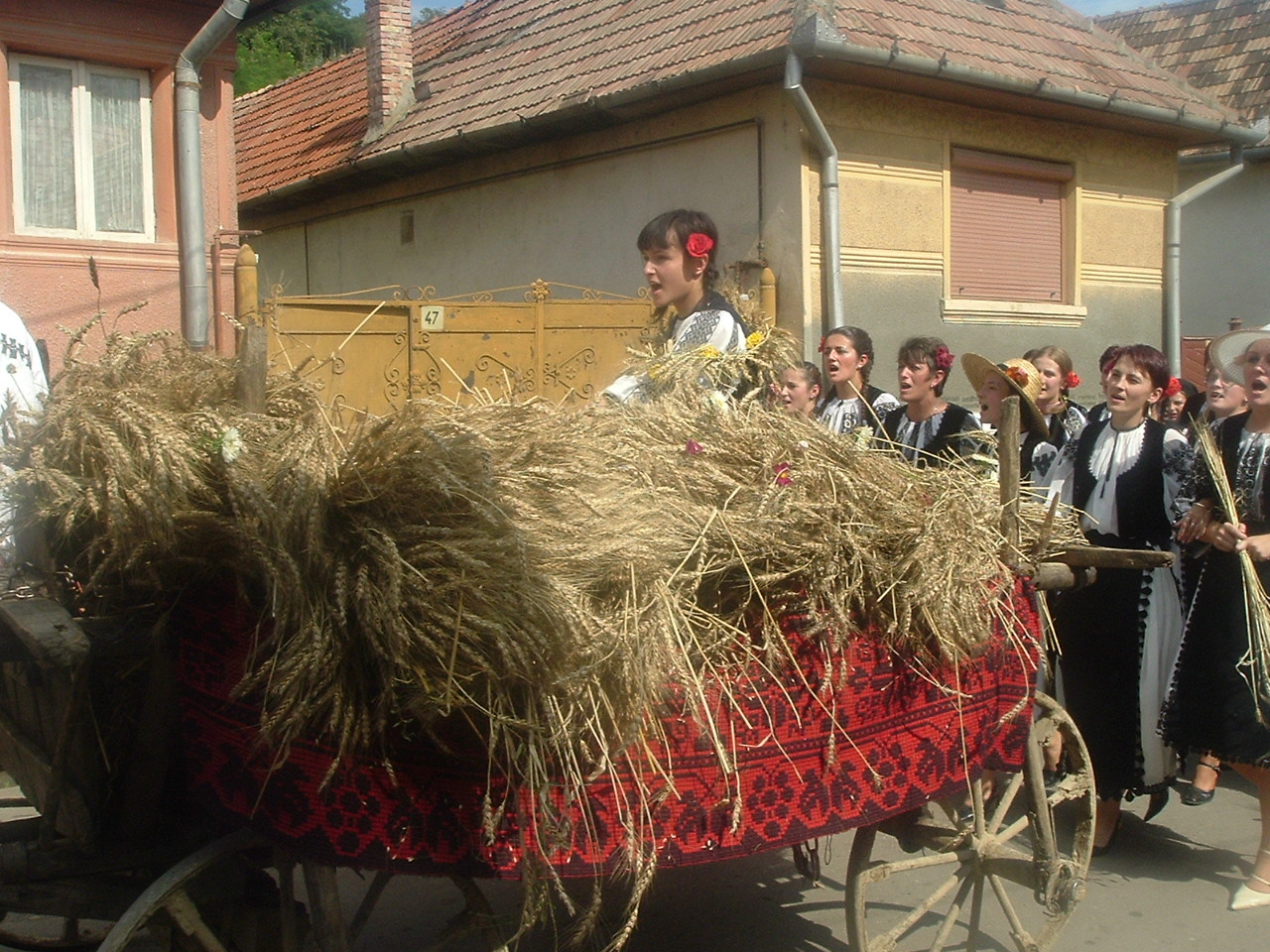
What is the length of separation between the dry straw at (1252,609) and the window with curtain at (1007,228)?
239 inches

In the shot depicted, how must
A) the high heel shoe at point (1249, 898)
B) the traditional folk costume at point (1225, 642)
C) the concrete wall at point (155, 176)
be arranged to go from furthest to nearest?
the concrete wall at point (155, 176)
the traditional folk costume at point (1225, 642)
the high heel shoe at point (1249, 898)

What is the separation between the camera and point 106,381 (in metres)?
2.42

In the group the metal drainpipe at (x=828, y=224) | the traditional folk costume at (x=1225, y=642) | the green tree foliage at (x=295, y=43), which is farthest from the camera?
the green tree foliage at (x=295, y=43)

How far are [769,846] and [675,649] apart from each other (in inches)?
24.3

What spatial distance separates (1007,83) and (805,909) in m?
7.37

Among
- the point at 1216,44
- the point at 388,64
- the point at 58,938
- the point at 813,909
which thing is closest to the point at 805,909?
the point at 813,909

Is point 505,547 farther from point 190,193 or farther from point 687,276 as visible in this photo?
point 190,193

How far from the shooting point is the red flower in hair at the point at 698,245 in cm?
349

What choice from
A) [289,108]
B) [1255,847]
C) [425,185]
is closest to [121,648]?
[1255,847]

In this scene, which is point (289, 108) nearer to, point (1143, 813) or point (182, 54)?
point (182, 54)

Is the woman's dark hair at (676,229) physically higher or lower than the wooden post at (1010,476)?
higher

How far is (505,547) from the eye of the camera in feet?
5.99

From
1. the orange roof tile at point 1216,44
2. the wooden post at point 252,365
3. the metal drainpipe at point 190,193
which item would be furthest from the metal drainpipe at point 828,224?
the orange roof tile at point 1216,44

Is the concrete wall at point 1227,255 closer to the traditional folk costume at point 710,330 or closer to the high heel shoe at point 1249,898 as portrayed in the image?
the high heel shoe at point 1249,898
